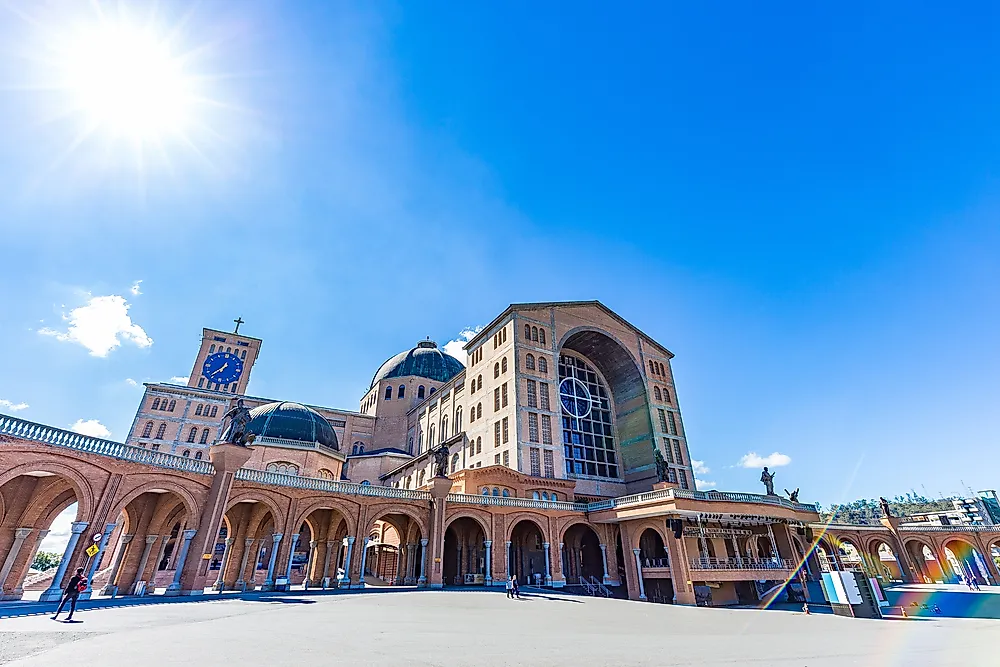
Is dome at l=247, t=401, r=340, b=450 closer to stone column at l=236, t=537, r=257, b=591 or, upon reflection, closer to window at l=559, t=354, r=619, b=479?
stone column at l=236, t=537, r=257, b=591

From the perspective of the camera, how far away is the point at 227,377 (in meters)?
60.3

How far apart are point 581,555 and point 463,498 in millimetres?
11716

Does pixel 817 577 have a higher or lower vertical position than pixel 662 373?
lower

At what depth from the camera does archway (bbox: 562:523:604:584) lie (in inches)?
1356

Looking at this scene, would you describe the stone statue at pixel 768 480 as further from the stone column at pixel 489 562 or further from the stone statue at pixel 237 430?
the stone statue at pixel 237 430

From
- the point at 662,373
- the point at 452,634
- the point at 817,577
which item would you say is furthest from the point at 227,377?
the point at 817,577

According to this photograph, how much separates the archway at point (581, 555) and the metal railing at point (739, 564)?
24.5ft

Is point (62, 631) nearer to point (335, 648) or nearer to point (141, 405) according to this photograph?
point (335, 648)

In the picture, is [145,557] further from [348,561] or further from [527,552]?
[527,552]

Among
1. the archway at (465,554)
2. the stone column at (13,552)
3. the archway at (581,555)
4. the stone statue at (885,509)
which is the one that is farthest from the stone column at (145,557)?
the stone statue at (885,509)

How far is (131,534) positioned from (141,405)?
1323 inches

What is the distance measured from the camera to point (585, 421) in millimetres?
45062

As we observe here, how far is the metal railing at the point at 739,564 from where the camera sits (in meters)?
28.2

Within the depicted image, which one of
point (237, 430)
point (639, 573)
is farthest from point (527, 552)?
point (237, 430)
